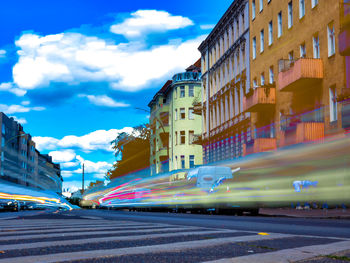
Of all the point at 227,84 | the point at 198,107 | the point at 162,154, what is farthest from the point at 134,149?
the point at 227,84

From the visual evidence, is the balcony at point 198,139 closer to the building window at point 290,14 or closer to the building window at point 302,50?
the building window at point 290,14

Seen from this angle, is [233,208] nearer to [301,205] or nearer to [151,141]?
[301,205]

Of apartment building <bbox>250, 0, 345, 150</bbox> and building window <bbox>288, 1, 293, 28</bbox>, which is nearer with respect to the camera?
apartment building <bbox>250, 0, 345, 150</bbox>

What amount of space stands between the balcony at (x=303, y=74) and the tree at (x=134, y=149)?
61560 millimetres

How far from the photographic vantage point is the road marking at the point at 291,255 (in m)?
4.78

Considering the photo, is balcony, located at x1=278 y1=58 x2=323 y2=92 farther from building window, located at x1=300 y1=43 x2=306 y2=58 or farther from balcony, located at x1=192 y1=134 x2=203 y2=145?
balcony, located at x1=192 y1=134 x2=203 y2=145

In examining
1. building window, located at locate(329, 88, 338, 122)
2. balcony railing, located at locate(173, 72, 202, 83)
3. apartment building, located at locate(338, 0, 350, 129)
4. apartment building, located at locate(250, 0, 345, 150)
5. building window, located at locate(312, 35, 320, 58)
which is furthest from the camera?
balcony railing, located at locate(173, 72, 202, 83)

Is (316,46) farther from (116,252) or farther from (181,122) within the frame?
(181,122)

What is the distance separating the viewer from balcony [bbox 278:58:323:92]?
1192 inches

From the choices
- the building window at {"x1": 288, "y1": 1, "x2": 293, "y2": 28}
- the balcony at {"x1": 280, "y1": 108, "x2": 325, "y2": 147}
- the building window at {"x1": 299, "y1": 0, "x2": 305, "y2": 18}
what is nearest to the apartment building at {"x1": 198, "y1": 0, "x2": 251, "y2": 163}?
the building window at {"x1": 288, "y1": 1, "x2": 293, "y2": 28}

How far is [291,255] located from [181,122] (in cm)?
6635

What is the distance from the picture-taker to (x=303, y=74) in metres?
30.2

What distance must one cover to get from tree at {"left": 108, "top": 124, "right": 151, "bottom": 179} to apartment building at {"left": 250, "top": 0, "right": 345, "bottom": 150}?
175ft

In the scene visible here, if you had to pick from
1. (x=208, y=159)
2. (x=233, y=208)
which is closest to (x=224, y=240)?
(x=233, y=208)
